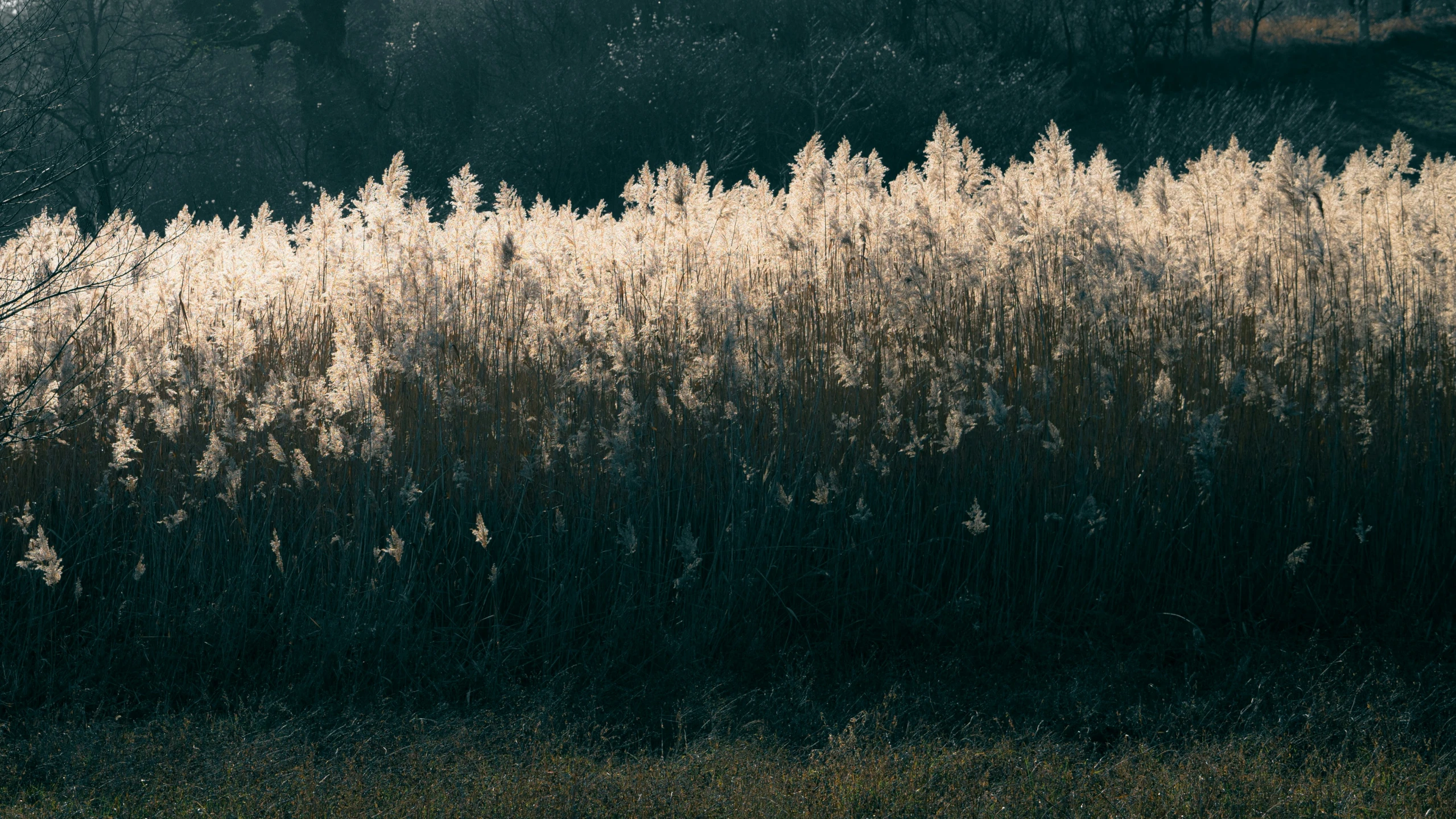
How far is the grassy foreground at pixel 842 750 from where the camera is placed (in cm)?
296

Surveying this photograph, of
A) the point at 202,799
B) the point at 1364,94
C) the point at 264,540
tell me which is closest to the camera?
the point at 202,799

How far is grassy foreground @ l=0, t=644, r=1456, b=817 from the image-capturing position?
9.71 feet

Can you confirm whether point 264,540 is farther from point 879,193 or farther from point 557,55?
point 557,55

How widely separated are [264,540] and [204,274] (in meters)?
3.27

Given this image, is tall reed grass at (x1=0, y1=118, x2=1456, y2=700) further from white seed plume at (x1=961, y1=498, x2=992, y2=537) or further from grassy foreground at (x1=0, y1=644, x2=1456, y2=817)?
grassy foreground at (x1=0, y1=644, x2=1456, y2=817)

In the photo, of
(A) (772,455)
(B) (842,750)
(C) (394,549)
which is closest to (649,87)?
(A) (772,455)

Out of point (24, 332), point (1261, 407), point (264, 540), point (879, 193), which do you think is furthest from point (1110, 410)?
point (24, 332)

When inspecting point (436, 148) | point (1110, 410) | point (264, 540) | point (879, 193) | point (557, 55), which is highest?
point (557, 55)

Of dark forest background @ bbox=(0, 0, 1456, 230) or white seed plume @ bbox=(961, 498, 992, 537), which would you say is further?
dark forest background @ bbox=(0, 0, 1456, 230)

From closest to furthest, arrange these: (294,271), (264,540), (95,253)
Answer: (264,540)
(95,253)
(294,271)

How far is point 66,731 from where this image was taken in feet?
11.5

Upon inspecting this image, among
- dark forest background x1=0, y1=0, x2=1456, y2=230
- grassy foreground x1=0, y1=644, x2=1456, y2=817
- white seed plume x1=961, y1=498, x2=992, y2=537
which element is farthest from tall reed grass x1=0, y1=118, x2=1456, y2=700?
dark forest background x1=0, y1=0, x2=1456, y2=230

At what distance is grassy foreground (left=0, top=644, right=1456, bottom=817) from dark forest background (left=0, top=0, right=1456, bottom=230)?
51.5 ft

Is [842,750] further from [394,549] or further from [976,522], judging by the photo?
[394,549]
